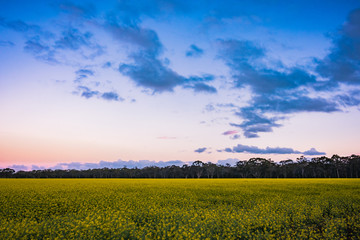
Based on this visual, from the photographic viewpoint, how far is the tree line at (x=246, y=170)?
137 meters

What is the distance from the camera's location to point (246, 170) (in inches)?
5723

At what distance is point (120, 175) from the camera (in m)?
169

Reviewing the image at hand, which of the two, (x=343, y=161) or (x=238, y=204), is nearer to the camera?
(x=238, y=204)

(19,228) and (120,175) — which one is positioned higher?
(19,228)

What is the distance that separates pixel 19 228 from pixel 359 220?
18.1 m

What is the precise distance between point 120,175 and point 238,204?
529 ft

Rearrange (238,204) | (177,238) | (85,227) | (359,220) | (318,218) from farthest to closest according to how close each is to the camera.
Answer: (238,204), (318,218), (359,220), (85,227), (177,238)

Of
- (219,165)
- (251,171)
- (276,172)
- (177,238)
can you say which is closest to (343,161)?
(276,172)

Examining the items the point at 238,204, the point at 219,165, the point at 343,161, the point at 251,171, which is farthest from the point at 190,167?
the point at 238,204

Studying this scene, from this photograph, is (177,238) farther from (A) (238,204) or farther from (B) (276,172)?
(B) (276,172)

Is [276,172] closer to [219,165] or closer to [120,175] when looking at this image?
[219,165]

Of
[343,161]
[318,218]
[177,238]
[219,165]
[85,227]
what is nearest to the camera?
[177,238]

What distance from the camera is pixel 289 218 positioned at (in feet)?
44.8

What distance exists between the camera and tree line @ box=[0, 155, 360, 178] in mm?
136625
